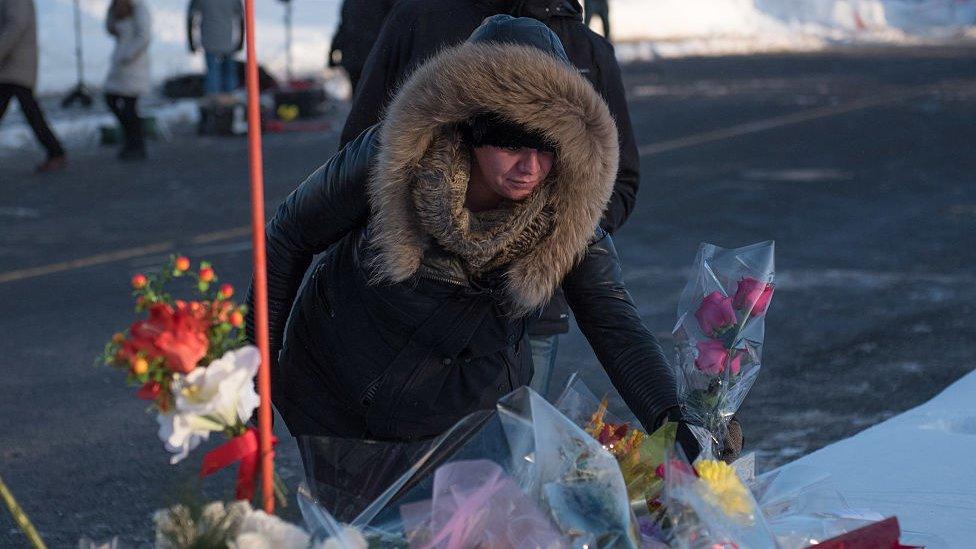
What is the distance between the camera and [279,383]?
3061mm

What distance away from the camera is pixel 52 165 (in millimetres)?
11562

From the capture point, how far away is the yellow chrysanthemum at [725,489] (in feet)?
6.75

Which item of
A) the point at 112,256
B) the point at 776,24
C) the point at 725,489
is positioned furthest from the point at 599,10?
the point at 725,489

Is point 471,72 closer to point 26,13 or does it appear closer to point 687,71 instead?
point 26,13

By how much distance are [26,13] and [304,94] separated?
4012mm

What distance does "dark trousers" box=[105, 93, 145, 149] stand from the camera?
1232cm

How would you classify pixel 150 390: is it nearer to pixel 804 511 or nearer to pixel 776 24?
pixel 804 511

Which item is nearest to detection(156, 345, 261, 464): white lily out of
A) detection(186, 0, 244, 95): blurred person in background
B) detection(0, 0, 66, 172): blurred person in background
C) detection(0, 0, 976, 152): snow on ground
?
detection(0, 0, 66, 172): blurred person in background

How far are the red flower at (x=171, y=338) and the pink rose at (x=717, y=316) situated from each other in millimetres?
1001

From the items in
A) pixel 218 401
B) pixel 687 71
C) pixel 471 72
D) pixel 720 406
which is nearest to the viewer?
pixel 218 401

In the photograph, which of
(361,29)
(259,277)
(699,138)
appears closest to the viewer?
(259,277)

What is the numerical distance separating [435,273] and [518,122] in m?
0.38

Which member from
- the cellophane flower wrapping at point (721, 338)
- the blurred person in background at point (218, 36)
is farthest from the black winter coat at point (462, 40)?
the blurred person in background at point (218, 36)

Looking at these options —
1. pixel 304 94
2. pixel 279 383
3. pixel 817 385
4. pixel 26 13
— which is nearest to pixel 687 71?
pixel 304 94
